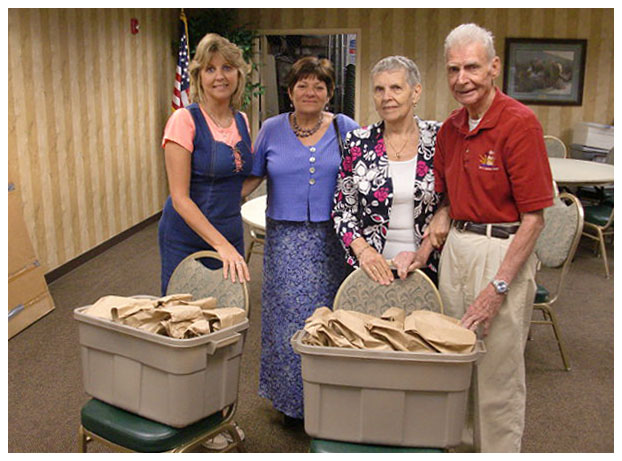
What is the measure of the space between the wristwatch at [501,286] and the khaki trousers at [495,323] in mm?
69

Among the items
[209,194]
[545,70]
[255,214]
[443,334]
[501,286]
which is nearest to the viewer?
[443,334]

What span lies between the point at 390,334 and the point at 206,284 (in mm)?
798

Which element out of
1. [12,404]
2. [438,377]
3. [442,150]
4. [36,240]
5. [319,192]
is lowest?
[12,404]

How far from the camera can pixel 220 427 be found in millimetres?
2084

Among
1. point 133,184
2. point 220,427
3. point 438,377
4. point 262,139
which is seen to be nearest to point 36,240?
point 133,184

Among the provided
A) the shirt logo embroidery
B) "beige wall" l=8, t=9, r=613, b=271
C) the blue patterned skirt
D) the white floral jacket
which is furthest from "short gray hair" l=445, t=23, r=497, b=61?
"beige wall" l=8, t=9, r=613, b=271

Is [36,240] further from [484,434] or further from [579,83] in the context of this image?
[579,83]

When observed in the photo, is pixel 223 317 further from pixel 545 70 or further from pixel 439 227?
pixel 545 70

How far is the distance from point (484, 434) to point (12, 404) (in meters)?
2.20

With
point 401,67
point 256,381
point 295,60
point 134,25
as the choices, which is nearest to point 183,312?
point 401,67

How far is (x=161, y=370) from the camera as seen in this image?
6.16 feet

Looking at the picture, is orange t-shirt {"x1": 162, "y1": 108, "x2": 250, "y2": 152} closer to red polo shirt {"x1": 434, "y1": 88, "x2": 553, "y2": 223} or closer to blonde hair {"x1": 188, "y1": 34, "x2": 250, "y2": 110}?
blonde hair {"x1": 188, "y1": 34, "x2": 250, "y2": 110}

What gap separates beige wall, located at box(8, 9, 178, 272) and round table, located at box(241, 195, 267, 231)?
64.2 inches

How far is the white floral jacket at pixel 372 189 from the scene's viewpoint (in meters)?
2.26
